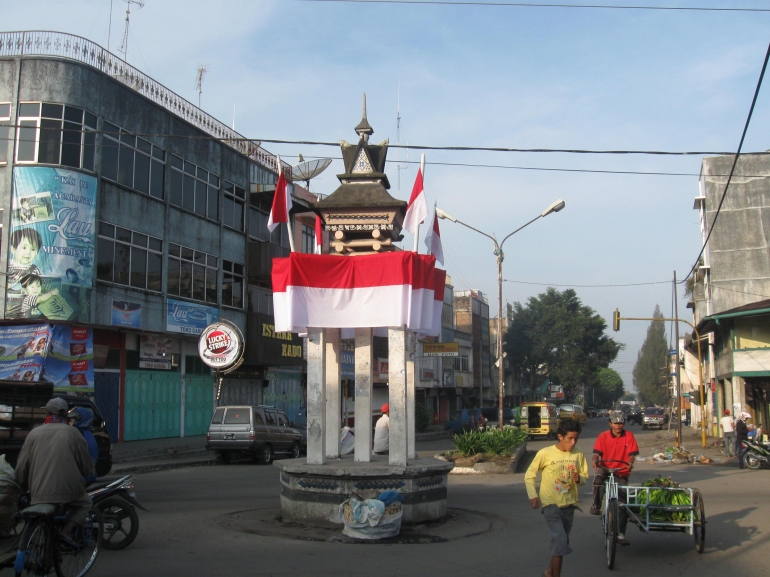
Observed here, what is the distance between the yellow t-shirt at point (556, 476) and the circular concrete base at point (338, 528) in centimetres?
284

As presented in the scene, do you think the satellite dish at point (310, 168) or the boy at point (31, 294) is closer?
the boy at point (31, 294)

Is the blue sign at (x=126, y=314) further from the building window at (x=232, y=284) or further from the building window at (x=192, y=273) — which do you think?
the building window at (x=232, y=284)

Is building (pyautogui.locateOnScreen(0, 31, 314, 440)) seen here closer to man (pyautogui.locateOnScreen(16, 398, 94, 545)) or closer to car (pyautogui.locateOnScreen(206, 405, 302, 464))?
car (pyautogui.locateOnScreen(206, 405, 302, 464))

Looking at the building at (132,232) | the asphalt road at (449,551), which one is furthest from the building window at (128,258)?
the asphalt road at (449,551)

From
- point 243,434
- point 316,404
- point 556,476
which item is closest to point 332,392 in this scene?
point 316,404

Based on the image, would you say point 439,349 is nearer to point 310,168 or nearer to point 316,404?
point 310,168

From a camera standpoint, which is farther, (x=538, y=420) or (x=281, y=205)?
(x=538, y=420)

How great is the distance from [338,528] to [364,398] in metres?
2.23

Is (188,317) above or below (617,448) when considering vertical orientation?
above

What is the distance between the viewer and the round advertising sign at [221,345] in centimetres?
2802

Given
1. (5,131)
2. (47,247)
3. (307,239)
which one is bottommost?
(47,247)

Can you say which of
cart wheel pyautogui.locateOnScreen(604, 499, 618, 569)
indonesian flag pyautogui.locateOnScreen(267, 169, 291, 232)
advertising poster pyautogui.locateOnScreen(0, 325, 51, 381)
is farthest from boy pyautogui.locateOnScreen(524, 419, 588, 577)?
Result: advertising poster pyautogui.locateOnScreen(0, 325, 51, 381)

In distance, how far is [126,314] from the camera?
1073 inches

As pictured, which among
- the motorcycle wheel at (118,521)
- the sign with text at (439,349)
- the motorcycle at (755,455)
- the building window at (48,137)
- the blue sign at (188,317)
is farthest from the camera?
the sign with text at (439,349)
